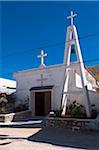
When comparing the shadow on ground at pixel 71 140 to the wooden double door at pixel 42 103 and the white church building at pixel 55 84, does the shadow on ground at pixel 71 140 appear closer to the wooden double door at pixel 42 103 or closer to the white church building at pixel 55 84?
the white church building at pixel 55 84

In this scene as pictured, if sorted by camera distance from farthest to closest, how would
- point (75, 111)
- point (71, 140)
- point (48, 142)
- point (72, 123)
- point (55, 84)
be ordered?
point (55, 84)
point (75, 111)
point (72, 123)
point (71, 140)
point (48, 142)

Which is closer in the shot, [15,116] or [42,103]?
[15,116]

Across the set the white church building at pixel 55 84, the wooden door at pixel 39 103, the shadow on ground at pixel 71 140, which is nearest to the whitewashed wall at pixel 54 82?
the white church building at pixel 55 84

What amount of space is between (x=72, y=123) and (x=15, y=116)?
6545 millimetres

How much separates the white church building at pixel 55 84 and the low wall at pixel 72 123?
181 cm

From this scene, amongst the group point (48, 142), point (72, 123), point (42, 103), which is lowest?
point (48, 142)

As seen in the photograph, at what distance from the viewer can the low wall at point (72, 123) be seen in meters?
15.3

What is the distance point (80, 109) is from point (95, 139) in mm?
5908

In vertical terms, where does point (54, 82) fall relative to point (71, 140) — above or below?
above

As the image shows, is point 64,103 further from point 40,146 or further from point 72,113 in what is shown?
point 40,146

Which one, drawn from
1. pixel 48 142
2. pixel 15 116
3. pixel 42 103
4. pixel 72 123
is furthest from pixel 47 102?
pixel 48 142

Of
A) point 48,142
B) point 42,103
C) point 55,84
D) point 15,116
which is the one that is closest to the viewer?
point 48,142

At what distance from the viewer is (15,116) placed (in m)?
21.2

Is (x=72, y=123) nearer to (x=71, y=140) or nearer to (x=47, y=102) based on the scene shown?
(x=71, y=140)
